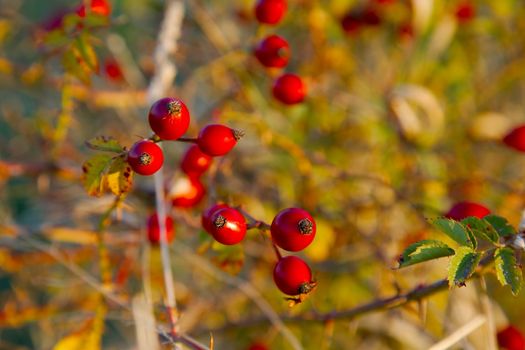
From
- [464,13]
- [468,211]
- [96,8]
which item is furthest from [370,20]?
[468,211]

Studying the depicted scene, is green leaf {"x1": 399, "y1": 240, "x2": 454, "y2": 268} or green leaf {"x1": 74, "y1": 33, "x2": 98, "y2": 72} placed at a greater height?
green leaf {"x1": 74, "y1": 33, "x2": 98, "y2": 72}

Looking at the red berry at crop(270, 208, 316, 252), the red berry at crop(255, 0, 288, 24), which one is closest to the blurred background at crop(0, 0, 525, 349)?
the red berry at crop(255, 0, 288, 24)

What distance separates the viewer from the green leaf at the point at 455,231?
40.8 inches

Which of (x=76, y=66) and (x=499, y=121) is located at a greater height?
(x=499, y=121)

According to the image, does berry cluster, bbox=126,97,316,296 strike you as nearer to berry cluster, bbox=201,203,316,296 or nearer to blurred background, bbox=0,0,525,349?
berry cluster, bbox=201,203,316,296

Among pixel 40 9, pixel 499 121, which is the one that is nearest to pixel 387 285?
pixel 499 121

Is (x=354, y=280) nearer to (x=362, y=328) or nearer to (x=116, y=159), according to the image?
(x=362, y=328)

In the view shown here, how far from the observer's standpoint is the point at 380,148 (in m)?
2.29

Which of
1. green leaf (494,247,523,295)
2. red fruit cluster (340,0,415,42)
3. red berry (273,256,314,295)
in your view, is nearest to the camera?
green leaf (494,247,523,295)

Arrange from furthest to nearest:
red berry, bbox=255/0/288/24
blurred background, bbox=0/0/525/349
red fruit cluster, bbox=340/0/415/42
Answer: red fruit cluster, bbox=340/0/415/42 < blurred background, bbox=0/0/525/349 < red berry, bbox=255/0/288/24

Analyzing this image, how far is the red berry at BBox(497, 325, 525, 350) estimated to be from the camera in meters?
1.57

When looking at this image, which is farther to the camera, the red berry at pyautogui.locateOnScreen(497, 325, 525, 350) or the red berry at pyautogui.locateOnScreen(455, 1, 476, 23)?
the red berry at pyautogui.locateOnScreen(455, 1, 476, 23)

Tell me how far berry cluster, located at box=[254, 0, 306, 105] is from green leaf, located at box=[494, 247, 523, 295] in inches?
30.2

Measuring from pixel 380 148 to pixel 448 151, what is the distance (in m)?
0.44
